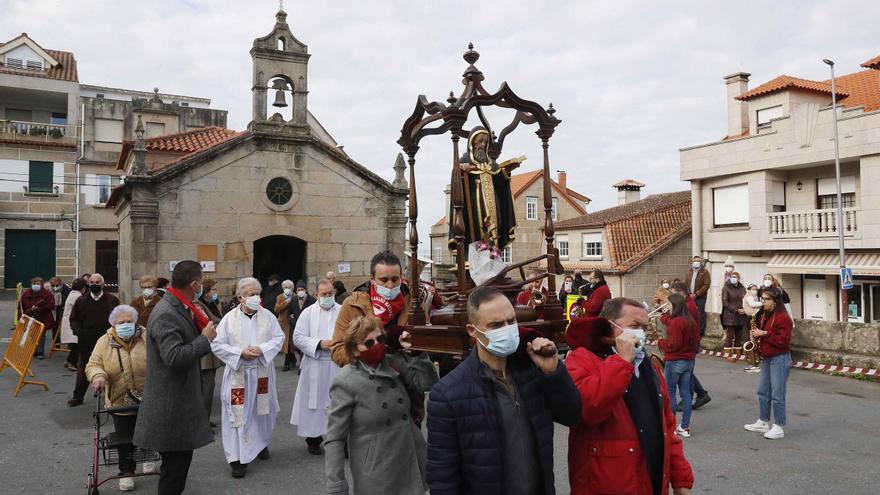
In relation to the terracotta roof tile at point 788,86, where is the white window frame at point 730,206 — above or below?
below

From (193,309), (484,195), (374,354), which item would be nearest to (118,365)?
(193,309)

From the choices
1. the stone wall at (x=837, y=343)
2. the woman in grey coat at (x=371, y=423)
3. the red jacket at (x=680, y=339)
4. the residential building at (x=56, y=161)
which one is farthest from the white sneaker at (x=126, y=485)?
the residential building at (x=56, y=161)

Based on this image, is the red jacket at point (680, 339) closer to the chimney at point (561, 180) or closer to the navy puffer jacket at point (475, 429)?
the navy puffer jacket at point (475, 429)

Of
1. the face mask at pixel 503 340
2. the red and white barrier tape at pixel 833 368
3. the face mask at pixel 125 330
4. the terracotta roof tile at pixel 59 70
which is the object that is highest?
the terracotta roof tile at pixel 59 70

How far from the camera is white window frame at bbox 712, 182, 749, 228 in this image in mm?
21064

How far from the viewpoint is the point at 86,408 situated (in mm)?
9023

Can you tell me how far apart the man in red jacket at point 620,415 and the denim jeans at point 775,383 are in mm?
4738

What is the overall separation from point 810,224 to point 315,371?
1801 cm

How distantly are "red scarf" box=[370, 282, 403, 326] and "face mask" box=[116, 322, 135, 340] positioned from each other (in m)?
2.63

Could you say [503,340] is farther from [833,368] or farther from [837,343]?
[837,343]

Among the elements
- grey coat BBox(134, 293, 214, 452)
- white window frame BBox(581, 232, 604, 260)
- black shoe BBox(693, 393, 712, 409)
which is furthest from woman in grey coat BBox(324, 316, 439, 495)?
white window frame BBox(581, 232, 604, 260)

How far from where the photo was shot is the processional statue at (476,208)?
4613 millimetres

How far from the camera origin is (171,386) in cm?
472

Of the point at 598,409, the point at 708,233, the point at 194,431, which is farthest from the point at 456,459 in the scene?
the point at 708,233
